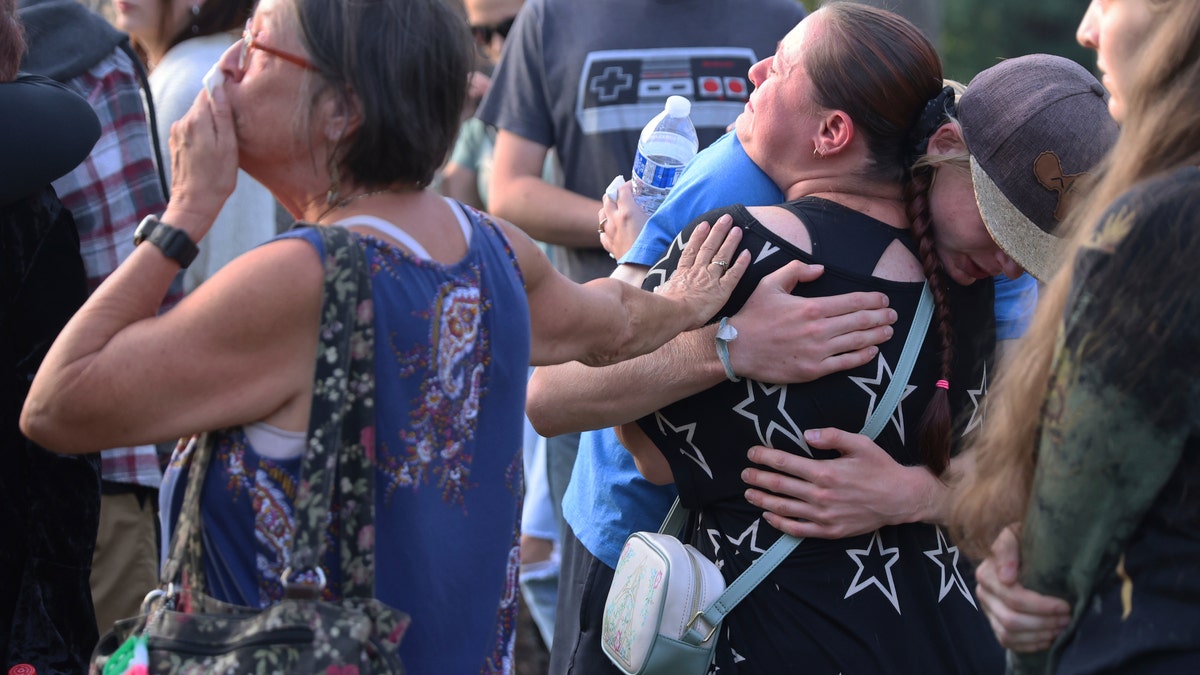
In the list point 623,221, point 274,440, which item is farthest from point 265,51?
point 623,221

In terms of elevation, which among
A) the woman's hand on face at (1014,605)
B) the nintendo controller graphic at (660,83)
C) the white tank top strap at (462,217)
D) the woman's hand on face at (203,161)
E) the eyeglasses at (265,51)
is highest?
the eyeglasses at (265,51)

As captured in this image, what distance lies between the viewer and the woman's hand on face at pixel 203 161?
177cm

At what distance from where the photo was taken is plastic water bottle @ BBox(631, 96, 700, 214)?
2.80m

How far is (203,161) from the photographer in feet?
5.82

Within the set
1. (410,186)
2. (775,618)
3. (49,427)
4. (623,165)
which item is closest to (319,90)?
(410,186)

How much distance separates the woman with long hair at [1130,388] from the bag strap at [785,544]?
1.96 feet

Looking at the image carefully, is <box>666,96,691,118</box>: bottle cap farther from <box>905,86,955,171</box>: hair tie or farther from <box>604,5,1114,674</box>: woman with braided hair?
<box>905,86,955,171</box>: hair tie

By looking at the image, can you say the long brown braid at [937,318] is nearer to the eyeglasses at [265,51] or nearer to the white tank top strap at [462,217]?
the white tank top strap at [462,217]

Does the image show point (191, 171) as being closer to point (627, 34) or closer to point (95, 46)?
point (95, 46)

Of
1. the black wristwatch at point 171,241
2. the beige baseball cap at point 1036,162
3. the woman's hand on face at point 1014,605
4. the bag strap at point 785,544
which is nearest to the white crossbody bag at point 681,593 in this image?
the bag strap at point 785,544

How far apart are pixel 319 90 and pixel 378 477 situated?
1.82ft

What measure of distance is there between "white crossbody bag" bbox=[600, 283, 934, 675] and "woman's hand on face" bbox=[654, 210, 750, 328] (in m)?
0.35

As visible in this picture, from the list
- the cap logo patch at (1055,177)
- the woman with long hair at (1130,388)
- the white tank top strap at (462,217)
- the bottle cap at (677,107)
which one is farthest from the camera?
the bottle cap at (677,107)

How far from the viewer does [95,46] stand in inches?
124
